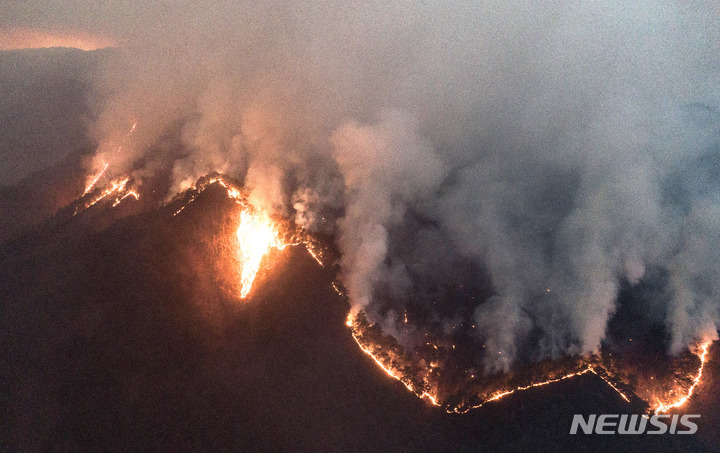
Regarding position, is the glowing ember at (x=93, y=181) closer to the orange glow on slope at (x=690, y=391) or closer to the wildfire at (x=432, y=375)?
the wildfire at (x=432, y=375)

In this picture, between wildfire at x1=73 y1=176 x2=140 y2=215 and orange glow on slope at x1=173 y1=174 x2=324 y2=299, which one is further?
wildfire at x1=73 y1=176 x2=140 y2=215

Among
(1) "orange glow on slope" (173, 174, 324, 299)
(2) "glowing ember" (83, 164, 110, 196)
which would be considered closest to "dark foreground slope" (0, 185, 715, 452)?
(1) "orange glow on slope" (173, 174, 324, 299)

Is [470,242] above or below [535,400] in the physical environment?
above

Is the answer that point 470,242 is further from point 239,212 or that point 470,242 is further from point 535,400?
point 239,212

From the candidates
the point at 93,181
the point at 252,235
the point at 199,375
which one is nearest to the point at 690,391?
the point at 199,375

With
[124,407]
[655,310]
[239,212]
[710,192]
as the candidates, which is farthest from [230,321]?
[710,192]

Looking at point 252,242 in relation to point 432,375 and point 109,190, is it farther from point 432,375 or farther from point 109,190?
point 432,375

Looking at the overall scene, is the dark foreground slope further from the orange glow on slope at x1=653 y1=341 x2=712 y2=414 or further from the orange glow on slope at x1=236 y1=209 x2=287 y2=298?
the orange glow on slope at x1=653 y1=341 x2=712 y2=414
